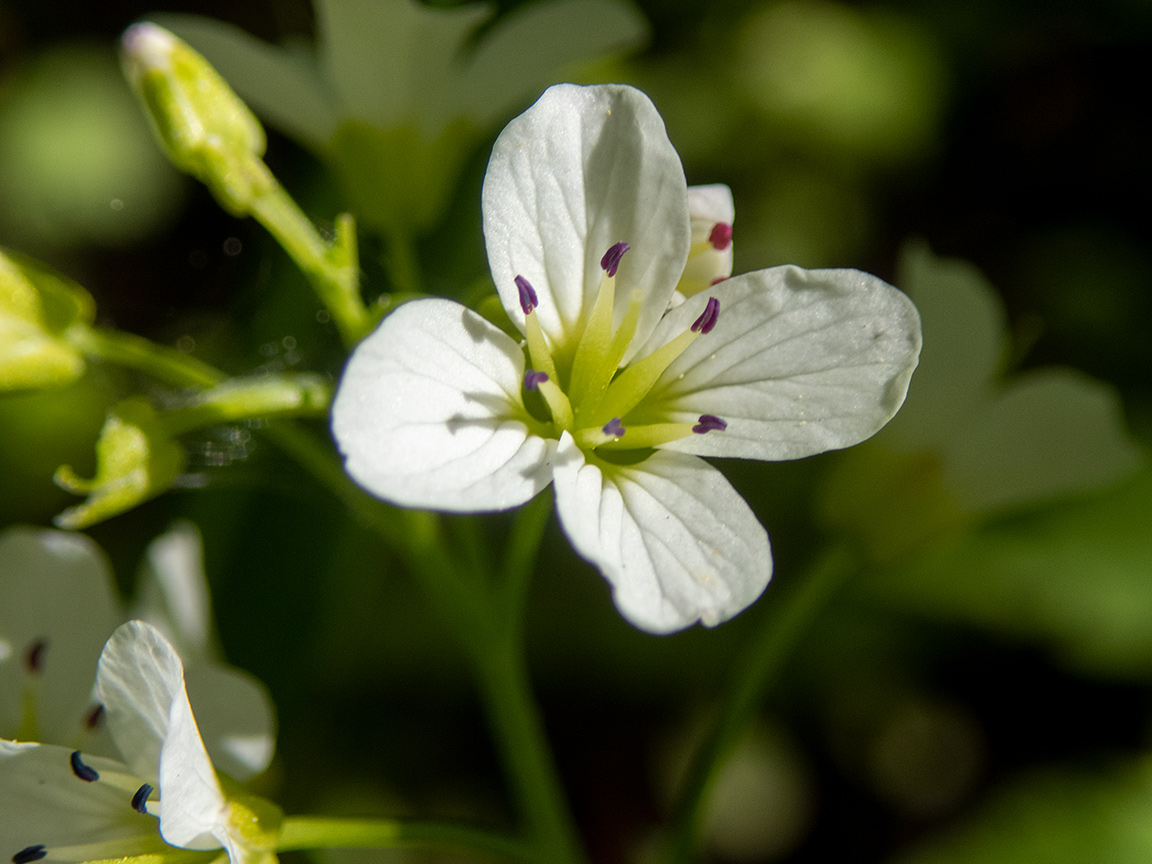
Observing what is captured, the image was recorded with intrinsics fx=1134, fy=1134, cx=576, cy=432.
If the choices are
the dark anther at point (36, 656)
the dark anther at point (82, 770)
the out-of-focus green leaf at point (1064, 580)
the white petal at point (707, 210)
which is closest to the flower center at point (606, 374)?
the white petal at point (707, 210)

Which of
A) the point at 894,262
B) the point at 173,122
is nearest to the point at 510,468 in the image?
the point at 173,122

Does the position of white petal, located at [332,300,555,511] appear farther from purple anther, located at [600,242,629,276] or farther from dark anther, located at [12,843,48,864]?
dark anther, located at [12,843,48,864]

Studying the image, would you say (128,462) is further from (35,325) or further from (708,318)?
(708,318)

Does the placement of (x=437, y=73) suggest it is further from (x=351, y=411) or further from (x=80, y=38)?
(x=80, y=38)

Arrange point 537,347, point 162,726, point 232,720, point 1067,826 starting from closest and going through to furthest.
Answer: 1. point 162,726
2. point 537,347
3. point 232,720
4. point 1067,826

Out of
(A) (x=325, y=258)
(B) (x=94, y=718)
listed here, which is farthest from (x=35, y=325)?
(B) (x=94, y=718)

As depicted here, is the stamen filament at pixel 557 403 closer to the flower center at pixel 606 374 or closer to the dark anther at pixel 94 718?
the flower center at pixel 606 374

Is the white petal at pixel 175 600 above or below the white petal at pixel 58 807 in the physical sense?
below
